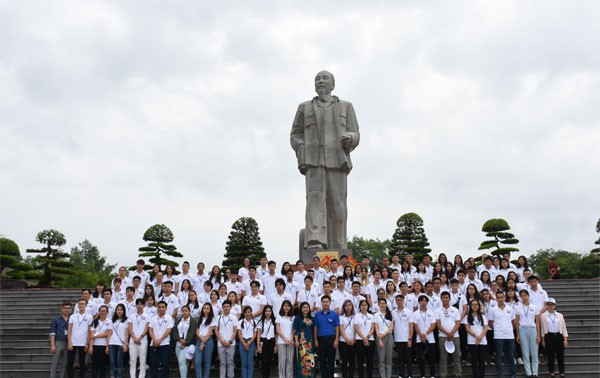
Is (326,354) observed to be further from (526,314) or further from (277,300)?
(526,314)

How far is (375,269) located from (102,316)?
16.1 ft

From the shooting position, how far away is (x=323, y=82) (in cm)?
1532

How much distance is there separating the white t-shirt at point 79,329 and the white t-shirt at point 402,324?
517cm

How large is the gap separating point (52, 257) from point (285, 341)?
68.9ft

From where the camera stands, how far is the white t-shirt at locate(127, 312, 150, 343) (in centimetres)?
943

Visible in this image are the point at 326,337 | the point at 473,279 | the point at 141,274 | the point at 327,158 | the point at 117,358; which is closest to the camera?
the point at 326,337

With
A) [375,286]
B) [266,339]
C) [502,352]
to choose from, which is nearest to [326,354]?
[266,339]

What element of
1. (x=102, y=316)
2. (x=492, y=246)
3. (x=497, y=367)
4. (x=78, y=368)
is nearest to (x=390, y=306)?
(x=497, y=367)

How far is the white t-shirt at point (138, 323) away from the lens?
9.43m

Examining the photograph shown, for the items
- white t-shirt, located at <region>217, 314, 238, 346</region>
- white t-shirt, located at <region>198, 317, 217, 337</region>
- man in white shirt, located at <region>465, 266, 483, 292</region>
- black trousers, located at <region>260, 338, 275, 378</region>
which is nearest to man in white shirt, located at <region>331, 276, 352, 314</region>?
black trousers, located at <region>260, 338, 275, 378</region>

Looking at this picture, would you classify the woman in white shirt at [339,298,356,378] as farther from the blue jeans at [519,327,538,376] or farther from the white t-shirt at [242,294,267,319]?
the blue jeans at [519,327,538,376]

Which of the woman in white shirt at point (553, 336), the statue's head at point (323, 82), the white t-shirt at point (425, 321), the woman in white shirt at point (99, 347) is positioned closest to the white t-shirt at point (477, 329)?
the white t-shirt at point (425, 321)

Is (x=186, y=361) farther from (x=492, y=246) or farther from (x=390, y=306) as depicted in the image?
(x=492, y=246)

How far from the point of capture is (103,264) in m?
63.0
